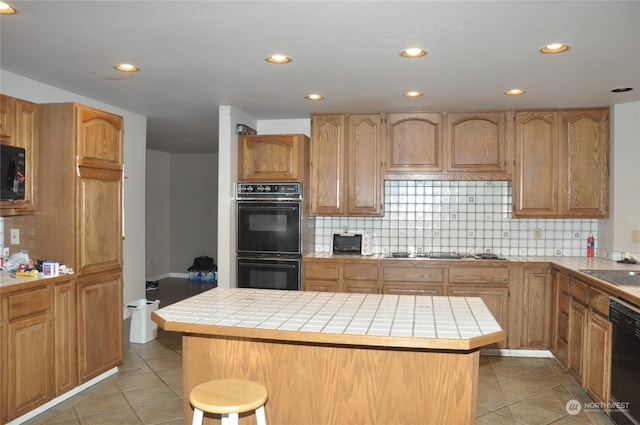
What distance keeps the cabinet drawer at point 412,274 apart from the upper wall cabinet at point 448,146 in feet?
2.96

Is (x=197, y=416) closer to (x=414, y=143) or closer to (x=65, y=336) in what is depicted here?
(x=65, y=336)

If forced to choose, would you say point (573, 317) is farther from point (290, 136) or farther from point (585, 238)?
point (290, 136)

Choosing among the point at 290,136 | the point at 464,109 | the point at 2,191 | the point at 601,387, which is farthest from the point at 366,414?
the point at 464,109

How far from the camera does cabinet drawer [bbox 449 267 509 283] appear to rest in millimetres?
4469

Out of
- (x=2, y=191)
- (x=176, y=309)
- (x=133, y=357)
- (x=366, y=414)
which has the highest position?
(x=2, y=191)

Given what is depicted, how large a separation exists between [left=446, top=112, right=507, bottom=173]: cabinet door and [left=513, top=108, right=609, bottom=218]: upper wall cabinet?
158 mm

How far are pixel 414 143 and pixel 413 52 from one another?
189 centimetres

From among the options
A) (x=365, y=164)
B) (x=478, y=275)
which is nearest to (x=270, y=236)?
(x=365, y=164)

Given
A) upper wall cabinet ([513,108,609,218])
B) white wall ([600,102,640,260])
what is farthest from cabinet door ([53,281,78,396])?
white wall ([600,102,640,260])

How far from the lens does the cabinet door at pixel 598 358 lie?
3168 millimetres

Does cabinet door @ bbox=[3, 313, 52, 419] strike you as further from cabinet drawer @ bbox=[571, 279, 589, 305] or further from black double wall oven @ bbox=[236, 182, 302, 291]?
cabinet drawer @ bbox=[571, 279, 589, 305]

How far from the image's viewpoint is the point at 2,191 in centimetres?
311

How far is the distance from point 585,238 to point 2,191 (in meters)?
5.02

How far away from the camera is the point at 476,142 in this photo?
15.5 ft
